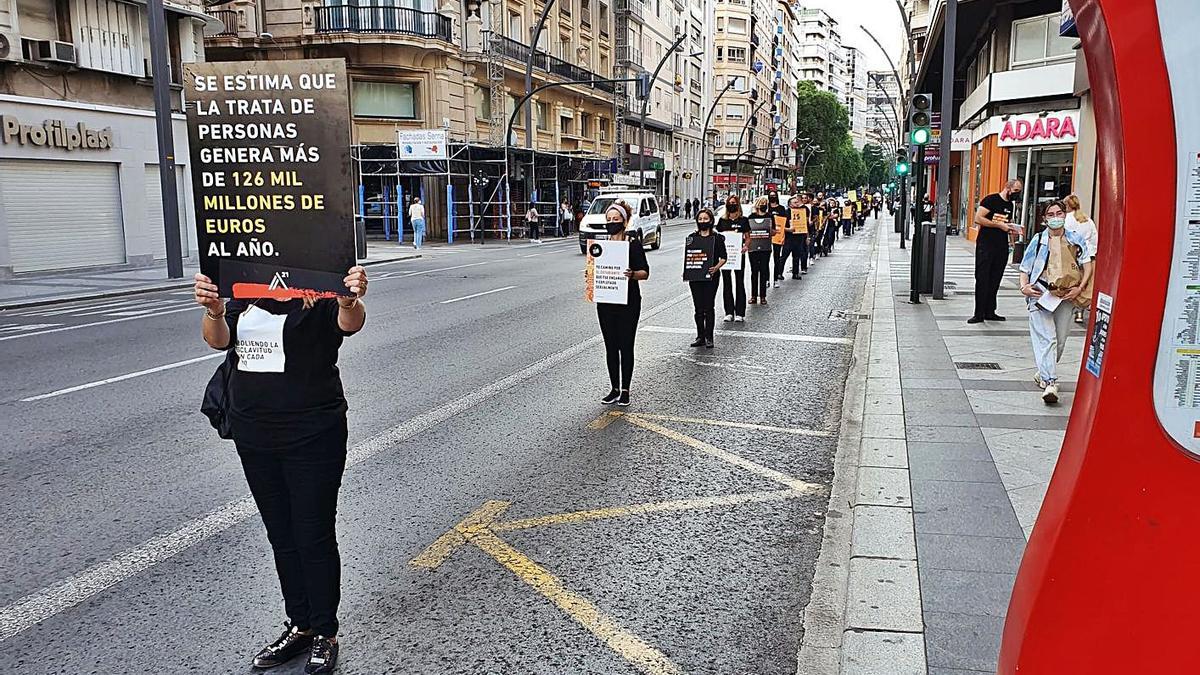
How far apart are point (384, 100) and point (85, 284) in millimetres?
18664

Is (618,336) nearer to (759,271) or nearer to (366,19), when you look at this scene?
(759,271)

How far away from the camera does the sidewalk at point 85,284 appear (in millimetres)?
16438

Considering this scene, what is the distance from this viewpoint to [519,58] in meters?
41.9

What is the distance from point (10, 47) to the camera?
2023cm

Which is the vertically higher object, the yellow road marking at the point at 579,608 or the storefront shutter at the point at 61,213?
the storefront shutter at the point at 61,213

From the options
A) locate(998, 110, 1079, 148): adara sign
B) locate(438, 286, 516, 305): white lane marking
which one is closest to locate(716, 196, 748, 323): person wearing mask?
locate(438, 286, 516, 305): white lane marking

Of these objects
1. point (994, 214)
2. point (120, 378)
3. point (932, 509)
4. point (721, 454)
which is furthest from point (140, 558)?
point (994, 214)

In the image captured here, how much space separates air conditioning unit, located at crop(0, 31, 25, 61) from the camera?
20.0 meters

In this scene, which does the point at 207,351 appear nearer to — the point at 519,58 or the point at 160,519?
the point at 160,519

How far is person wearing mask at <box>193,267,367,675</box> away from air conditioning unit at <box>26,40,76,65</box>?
21536 millimetres

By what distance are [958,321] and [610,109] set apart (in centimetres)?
4576

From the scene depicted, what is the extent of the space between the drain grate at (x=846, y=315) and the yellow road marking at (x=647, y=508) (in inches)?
326

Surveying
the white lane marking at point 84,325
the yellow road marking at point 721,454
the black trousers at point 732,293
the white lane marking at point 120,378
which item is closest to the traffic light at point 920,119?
the black trousers at point 732,293

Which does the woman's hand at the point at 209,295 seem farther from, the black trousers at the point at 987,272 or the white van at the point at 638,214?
the white van at the point at 638,214
